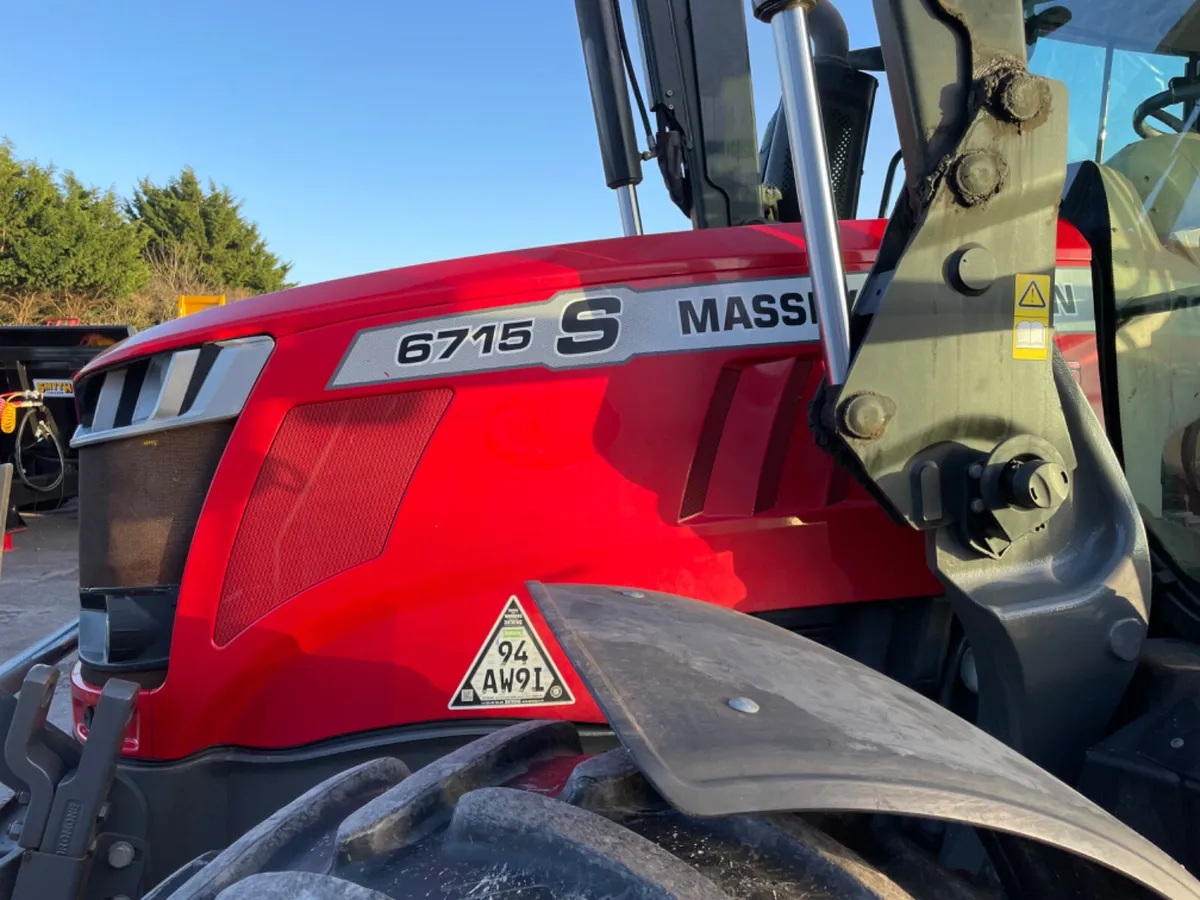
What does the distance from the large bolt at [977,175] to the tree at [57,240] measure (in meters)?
28.0

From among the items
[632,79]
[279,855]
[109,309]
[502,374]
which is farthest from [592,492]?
[109,309]

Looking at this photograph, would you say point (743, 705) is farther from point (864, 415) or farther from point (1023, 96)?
point (1023, 96)

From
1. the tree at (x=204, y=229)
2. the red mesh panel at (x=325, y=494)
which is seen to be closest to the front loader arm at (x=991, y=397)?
the red mesh panel at (x=325, y=494)

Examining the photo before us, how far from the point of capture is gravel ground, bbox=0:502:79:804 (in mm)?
4508

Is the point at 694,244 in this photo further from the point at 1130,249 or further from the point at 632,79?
the point at 632,79

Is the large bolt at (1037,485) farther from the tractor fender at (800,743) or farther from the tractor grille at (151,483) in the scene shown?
the tractor grille at (151,483)

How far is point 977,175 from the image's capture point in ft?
4.24

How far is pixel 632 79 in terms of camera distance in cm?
250

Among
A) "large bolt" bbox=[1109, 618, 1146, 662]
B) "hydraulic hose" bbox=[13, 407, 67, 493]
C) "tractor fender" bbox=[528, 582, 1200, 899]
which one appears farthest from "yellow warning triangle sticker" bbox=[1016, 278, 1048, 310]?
"hydraulic hose" bbox=[13, 407, 67, 493]

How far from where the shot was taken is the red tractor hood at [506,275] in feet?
5.04

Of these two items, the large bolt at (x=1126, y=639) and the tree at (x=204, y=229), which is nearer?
the large bolt at (x=1126, y=639)

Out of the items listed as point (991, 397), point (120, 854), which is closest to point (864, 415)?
point (991, 397)

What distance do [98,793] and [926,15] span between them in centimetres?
180

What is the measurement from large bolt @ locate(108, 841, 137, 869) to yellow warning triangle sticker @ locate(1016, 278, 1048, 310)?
173 cm
